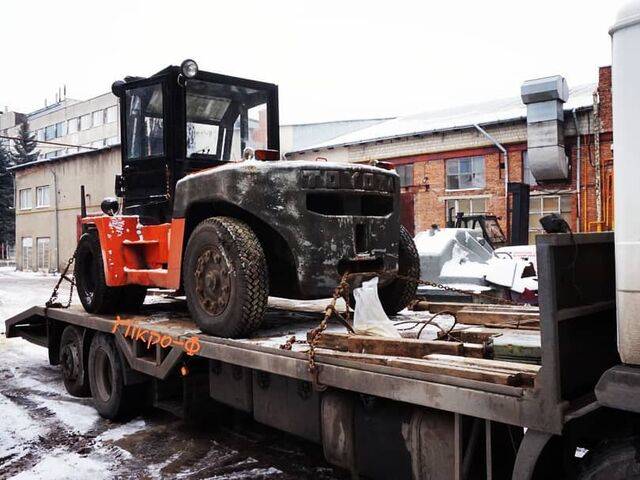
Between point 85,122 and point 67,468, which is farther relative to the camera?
point 85,122

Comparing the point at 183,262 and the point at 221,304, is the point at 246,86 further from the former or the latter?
the point at 221,304

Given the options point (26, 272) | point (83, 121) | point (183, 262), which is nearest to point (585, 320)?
point (183, 262)

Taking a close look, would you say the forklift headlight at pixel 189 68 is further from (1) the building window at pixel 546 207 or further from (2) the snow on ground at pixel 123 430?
(1) the building window at pixel 546 207

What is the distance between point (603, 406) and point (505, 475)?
78 cm

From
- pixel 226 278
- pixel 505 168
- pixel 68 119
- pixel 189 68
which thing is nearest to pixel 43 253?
pixel 505 168

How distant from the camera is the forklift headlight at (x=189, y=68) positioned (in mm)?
5770

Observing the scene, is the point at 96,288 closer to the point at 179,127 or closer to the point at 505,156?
the point at 179,127

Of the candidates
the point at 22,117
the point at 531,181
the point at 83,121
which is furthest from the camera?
the point at 22,117

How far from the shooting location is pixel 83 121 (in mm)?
60281

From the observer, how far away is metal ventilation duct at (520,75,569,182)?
2066 cm

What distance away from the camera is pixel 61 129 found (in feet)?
208

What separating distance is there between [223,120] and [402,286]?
7.88 ft

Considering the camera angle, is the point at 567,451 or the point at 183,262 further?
the point at 183,262

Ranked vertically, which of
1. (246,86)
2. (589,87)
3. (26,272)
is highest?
(589,87)
